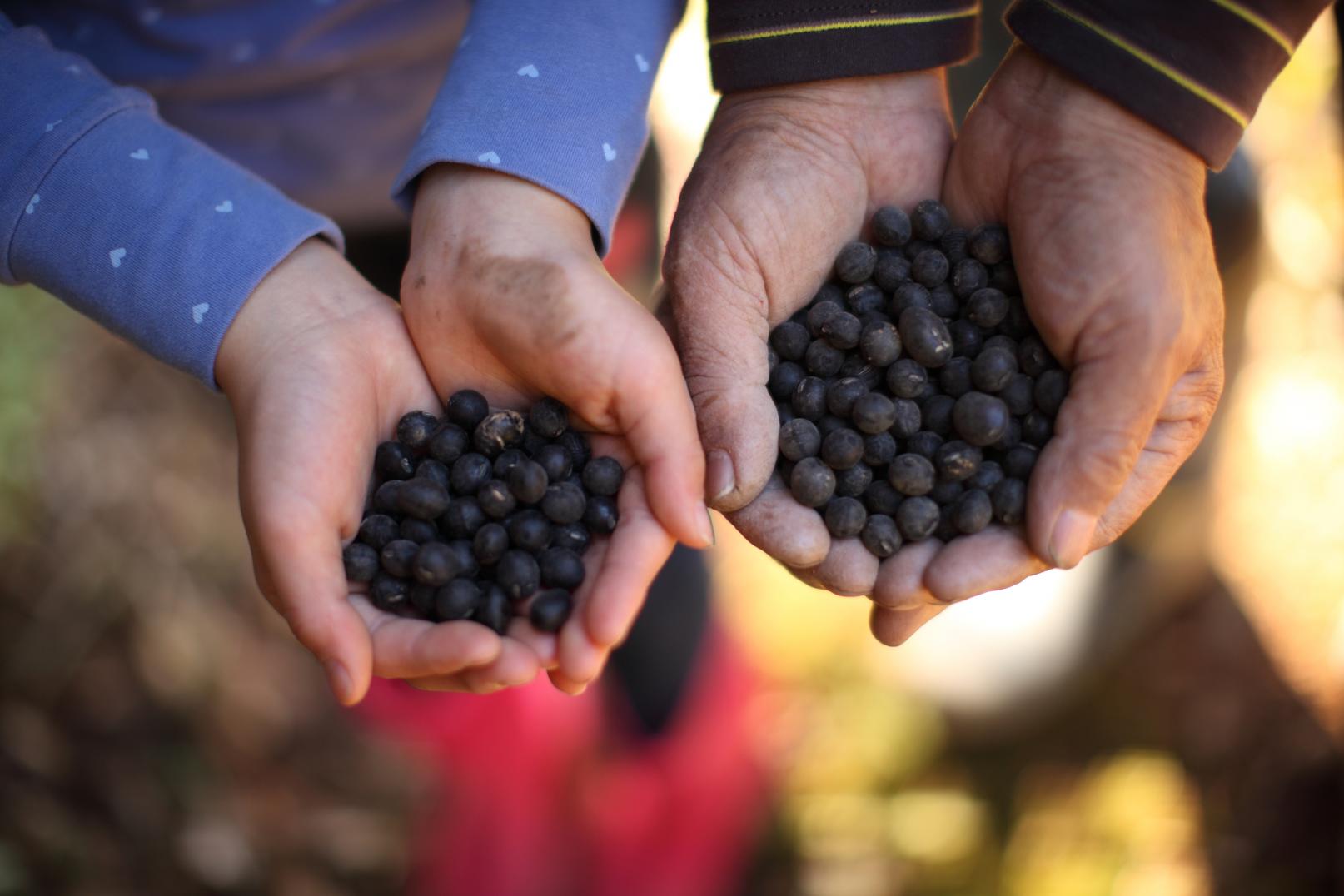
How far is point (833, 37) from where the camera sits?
207cm

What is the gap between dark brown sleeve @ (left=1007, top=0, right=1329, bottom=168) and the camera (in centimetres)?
181

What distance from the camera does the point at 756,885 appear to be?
3305 mm

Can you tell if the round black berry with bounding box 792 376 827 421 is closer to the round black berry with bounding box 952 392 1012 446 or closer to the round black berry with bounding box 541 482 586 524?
the round black berry with bounding box 952 392 1012 446

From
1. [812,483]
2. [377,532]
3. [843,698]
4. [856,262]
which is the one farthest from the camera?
[843,698]

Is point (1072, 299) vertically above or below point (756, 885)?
above

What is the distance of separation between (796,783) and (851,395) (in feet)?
6.20

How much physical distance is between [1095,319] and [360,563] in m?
1.43

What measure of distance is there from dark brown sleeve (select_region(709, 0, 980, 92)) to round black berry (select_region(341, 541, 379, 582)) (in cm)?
127

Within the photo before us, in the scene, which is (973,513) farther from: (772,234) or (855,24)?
(855,24)

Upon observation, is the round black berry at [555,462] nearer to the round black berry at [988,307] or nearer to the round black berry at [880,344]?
the round black berry at [880,344]

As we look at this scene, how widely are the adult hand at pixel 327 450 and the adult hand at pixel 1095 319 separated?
2.82ft

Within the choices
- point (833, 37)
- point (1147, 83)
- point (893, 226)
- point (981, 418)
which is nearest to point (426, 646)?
point (981, 418)

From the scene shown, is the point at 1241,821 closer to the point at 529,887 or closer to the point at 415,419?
the point at 529,887

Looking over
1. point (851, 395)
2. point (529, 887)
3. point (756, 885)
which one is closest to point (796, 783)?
point (756, 885)
